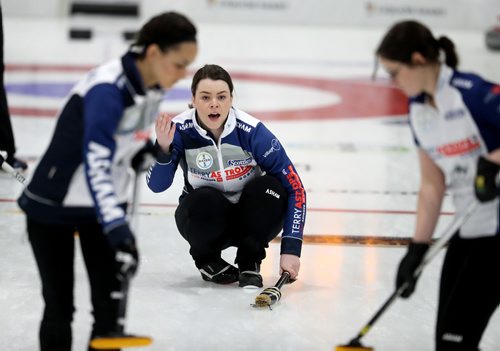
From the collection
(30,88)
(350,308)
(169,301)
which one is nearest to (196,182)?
(169,301)

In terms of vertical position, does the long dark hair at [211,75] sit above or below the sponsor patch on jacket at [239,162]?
above

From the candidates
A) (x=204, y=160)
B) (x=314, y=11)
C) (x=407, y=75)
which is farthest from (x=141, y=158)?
(x=314, y=11)

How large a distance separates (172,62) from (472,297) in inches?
40.5

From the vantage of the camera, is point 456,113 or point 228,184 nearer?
point 456,113

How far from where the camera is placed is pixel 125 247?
2.50 meters

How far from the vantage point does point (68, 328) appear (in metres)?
2.87

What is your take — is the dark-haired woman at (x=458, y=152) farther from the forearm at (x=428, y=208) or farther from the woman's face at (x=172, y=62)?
the woman's face at (x=172, y=62)

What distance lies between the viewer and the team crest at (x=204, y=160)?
3.87 m

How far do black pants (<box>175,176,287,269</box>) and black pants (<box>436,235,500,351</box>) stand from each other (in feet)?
4.32

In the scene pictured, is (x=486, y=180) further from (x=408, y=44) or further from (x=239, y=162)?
(x=239, y=162)

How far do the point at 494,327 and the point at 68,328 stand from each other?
1.61m

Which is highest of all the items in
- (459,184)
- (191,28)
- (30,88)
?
(191,28)

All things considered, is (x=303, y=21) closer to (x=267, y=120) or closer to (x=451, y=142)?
(x=267, y=120)

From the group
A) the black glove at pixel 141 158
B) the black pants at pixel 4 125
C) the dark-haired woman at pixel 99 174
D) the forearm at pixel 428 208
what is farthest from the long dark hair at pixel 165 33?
the black pants at pixel 4 125
